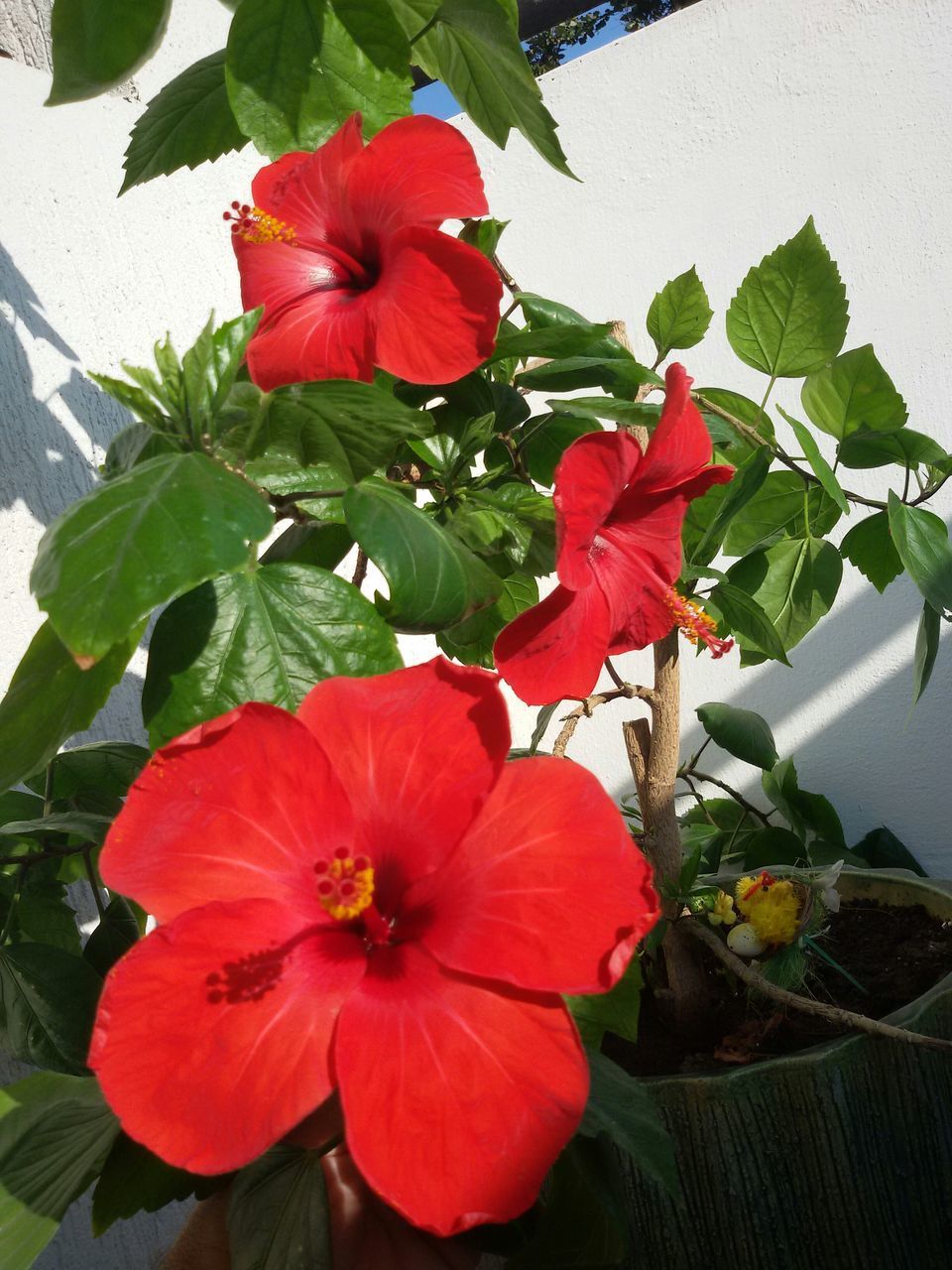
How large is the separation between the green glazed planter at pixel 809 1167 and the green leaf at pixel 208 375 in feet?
1.60

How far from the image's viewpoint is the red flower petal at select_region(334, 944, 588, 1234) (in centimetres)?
29

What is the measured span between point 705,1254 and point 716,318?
131cm

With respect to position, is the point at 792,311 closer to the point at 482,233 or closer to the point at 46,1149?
the point at 482,233

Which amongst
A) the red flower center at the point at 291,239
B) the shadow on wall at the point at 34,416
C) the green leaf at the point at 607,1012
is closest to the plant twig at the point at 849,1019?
the green leaf at the point at 607,1012

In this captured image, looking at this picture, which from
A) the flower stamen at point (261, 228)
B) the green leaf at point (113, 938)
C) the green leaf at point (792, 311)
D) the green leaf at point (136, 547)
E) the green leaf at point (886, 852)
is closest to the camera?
the green leaf at point (136, 547)

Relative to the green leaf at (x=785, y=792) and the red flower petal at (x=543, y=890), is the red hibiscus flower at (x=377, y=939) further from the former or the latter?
the green leaf at (x=785, y=792)

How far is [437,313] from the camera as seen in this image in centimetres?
45

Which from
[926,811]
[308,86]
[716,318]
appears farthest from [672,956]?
[716,318]

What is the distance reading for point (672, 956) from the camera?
29.7 inches

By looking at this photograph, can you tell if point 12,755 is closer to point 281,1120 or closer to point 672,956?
point 281,1120

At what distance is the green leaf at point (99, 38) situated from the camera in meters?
0.44

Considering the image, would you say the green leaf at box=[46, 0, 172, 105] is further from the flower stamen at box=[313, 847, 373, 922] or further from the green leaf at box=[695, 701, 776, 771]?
the green leaf at box=[695, 701, 776, 771]

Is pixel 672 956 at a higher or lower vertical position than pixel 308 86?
lower

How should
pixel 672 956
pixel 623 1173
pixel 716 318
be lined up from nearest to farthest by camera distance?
pixel 623 1173 < pixel 672 956 < pixel 716 318
